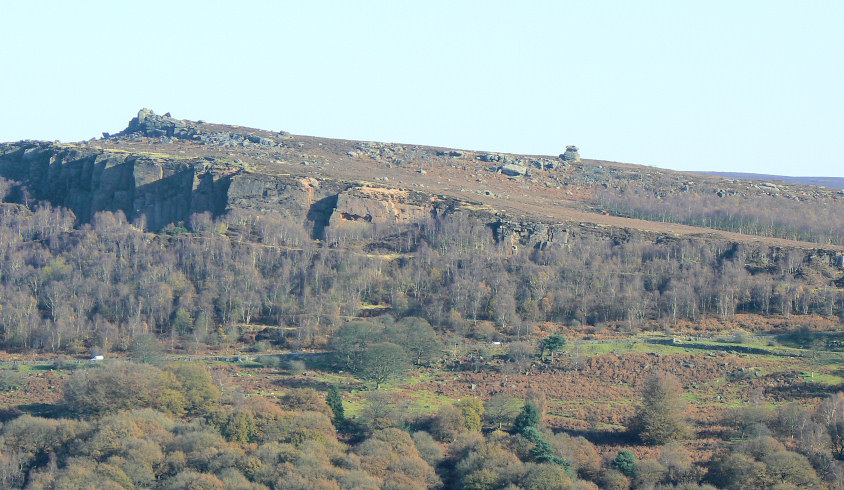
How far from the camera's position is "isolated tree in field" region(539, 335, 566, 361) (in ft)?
235

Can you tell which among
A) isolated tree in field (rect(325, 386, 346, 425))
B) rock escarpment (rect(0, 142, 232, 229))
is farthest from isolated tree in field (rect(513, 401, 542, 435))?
rock escarpment (rect(0, 142, 232, 229))

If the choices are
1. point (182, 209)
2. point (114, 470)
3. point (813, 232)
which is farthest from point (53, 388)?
point (813, 232)

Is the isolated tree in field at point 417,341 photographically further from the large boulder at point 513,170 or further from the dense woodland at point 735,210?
the large boulder at point 513,170

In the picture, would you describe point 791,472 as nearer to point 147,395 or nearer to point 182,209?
point 147,395

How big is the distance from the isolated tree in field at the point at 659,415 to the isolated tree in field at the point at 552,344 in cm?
1021

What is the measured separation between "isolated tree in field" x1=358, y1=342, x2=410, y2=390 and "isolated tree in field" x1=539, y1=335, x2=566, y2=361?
33.3 feet

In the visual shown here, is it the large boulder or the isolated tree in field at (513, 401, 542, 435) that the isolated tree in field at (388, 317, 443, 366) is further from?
the large boulder

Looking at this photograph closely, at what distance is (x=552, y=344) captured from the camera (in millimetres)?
71750

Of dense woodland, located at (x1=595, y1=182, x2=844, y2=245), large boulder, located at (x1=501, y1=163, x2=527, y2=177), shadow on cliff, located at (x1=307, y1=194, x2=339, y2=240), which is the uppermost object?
large boulder, located at (x1=501, y1=163, x2=527, y2=177)

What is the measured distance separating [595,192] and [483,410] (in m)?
67.7

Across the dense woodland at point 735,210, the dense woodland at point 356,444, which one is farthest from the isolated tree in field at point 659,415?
the dense woodland at point 735,210

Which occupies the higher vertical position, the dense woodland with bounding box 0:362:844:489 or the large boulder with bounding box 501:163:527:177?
the large boulder with bounding box 501:163:527:177

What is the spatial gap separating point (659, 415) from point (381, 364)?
18.9 m

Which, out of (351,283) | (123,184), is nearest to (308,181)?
(123,184)
